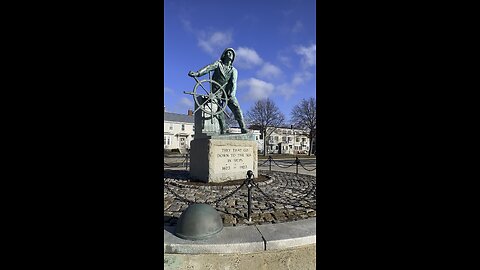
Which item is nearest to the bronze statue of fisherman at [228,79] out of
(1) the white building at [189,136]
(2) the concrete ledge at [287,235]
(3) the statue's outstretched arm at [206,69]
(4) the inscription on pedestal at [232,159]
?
(3) the statue's outstretched arm at [206,69]

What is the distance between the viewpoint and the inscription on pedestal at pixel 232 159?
7.59 m

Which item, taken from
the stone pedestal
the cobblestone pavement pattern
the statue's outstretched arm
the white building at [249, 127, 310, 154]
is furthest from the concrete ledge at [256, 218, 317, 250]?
the white building at [249, 127, 310, 154]

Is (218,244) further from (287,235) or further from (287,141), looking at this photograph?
(287,141)

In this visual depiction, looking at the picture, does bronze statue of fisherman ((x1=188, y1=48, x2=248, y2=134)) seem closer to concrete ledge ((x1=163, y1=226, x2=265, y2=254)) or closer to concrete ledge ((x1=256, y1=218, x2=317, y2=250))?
concrete ledge ((x1=256, y1=218, x2=317, y2=250))

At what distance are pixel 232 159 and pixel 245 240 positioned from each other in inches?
195

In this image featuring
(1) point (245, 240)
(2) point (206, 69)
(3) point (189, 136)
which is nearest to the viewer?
(1) point (245, 240)

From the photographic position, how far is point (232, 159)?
7.93 m

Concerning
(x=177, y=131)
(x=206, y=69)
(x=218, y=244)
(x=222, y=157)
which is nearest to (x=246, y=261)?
(x=218, y=244)

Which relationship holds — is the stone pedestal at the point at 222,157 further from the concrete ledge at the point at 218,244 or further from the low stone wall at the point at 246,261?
the low stone wall at the point at 246,261

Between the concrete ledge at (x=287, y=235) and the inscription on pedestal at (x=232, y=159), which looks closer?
the concrete ledge at (x=287, y=235)

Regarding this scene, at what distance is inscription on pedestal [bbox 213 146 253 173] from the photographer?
24.9 feet

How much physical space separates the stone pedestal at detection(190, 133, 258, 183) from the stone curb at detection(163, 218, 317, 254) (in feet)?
13.4

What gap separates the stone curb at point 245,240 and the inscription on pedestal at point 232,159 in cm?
421
